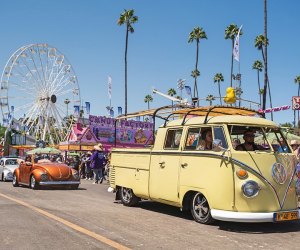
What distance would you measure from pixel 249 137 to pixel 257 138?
150mm

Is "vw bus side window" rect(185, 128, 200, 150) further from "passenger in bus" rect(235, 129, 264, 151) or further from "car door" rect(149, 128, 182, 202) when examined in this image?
"passenger in bus" rect(235, 129, 264, 151)

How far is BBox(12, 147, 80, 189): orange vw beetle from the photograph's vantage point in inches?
626

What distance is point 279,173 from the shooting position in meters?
7.48

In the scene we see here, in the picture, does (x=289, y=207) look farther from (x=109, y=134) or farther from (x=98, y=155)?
(x=109, y=134)

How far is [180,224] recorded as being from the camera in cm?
805

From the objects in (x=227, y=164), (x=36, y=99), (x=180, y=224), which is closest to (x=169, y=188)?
(x=180, y=224)

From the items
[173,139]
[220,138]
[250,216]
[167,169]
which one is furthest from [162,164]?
[250,216]

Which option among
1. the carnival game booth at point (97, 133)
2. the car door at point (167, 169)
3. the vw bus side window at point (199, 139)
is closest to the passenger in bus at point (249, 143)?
the vw bus side window at point (199, 139)

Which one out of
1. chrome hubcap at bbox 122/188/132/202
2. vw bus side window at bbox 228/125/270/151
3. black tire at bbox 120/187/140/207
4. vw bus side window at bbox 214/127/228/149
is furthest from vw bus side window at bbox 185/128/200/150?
chrome hubcap at bbox 122/188/132/202

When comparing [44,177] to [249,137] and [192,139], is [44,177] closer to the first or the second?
[192,139]

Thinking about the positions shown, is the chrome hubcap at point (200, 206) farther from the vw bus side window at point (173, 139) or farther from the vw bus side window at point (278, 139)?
the vw bus side window at point (278, 139)

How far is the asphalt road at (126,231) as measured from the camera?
20.4 feet

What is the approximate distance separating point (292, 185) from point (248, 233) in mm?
1300

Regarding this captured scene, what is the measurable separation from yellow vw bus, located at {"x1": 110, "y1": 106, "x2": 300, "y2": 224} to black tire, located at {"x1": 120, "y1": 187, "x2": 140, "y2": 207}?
722mm
